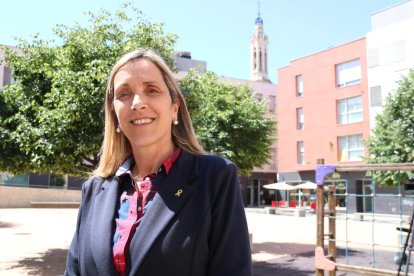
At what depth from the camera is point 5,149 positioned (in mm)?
9719

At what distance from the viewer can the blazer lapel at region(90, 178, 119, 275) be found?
5.73 feet

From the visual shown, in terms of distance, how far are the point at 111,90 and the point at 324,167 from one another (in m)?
6.57

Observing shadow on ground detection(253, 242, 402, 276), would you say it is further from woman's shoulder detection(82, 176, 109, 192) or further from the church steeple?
the church steeple

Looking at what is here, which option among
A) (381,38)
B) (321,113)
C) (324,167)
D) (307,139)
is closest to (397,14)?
(381,38)

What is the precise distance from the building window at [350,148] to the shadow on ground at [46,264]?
87.6ft

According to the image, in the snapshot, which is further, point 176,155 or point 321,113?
point 321,113

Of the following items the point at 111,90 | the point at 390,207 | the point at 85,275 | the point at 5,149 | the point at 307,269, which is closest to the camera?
the point at 85,275

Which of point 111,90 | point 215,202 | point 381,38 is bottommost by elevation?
point 215,202

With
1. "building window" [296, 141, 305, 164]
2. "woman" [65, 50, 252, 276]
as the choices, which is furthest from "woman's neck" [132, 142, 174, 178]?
"building window" [296, 141, 305, 164]

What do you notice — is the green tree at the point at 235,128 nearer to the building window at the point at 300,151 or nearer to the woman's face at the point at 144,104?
the woman's face at the point at 144,104

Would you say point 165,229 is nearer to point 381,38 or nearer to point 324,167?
point 324,167

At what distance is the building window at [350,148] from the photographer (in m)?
33.6

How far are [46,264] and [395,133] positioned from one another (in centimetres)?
1612

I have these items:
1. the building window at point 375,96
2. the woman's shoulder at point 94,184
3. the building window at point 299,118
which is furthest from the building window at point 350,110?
the woman's shoulder at point 94,184
